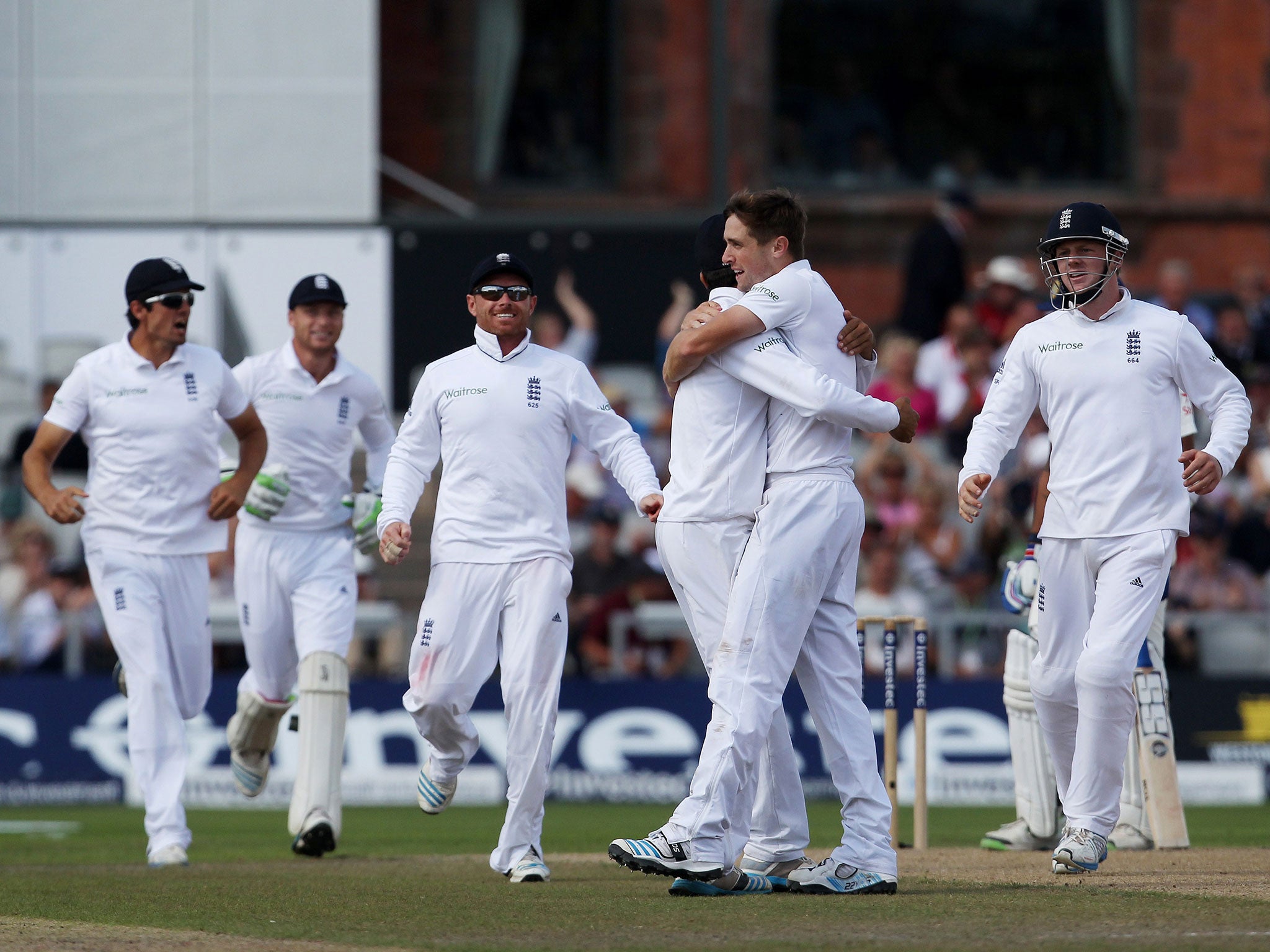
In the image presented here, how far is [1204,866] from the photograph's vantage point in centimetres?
842

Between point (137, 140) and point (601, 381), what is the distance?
16.4ft

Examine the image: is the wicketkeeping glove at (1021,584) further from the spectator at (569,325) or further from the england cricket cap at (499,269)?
the spectator at (569,325)

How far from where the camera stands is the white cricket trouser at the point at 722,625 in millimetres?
7371

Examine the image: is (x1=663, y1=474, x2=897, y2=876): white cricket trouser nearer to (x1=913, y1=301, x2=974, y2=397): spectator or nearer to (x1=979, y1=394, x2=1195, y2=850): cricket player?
(x1=979, y1=394, x2=1195, y2=850): cricket player

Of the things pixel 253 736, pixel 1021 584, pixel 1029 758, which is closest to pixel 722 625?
pixel 1021 584

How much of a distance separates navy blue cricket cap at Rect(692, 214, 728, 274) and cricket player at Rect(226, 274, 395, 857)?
2764mm

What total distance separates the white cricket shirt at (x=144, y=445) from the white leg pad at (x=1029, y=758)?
12.4 feet

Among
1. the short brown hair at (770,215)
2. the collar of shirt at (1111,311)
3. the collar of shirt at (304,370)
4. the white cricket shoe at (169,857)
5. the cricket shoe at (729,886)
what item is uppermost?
the short brown hair at (770,215)

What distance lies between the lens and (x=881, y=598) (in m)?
15.1

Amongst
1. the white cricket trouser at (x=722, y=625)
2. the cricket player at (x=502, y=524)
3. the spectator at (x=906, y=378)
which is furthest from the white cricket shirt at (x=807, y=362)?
the spectator at (x=906, y=378)

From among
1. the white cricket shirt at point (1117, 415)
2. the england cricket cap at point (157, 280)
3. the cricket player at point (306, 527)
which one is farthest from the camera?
the cricket player at point (306, 527)

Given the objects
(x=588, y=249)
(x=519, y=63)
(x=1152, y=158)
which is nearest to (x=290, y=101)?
(x=588, y=249)

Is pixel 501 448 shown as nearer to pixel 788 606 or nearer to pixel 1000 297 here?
pixel 788 606

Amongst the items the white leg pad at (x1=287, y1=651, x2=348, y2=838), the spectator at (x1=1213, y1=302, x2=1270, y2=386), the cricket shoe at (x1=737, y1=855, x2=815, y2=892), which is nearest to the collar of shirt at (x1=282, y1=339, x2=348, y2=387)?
the white leg pad at (x1=287, y1=651, x2=348, y2=838)
